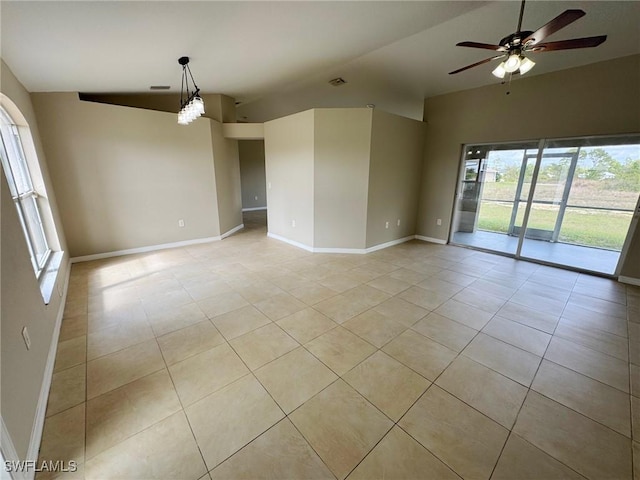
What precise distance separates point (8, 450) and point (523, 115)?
20.7 feet

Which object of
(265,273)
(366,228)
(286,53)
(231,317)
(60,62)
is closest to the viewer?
(231,317)

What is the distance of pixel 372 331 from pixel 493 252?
12.2 feet

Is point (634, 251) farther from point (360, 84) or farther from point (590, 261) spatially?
point (360, 84)

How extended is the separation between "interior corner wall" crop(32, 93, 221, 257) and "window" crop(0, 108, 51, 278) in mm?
694

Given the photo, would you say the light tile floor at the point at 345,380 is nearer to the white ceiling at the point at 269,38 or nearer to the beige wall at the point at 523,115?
the beige wall at the point at 523,115

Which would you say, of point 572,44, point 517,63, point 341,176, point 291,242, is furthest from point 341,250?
point 572,44

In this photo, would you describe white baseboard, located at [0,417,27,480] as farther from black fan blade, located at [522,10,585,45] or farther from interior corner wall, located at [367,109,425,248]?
interior corner wall, located at [367,109,425,248]

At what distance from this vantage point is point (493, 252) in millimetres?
4773

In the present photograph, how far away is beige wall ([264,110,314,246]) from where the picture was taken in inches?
175

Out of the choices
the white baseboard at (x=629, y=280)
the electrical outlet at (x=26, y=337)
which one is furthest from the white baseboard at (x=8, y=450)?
the white baseboard at (x=629, y=280)

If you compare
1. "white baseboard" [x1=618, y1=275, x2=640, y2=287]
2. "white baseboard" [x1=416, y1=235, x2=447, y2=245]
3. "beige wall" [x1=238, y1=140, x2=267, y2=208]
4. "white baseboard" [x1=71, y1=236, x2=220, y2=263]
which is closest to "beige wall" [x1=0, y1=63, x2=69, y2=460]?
"white baseboard" [x1=71, y1=236, x2=220, y2=263]

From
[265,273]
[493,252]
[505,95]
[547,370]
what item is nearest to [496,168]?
[505,95]

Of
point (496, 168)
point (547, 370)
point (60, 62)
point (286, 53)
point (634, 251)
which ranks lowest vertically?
point (547, 370)

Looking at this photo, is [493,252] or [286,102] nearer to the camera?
[493,252]
